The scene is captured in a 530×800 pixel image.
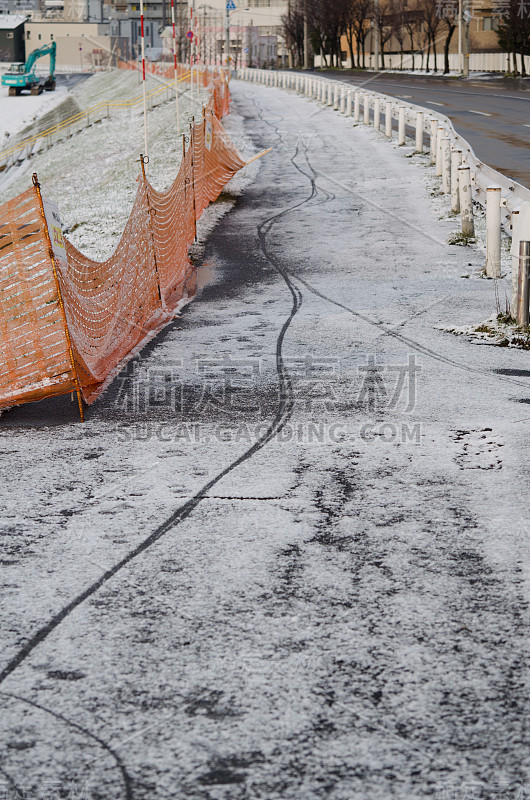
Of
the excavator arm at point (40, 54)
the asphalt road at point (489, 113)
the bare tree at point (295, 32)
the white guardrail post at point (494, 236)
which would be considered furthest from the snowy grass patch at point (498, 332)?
the bare tree at point (295, 32)

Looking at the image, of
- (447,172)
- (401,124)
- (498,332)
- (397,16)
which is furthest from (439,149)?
(397,16)

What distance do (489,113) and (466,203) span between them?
19521mm

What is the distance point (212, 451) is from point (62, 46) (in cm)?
14895

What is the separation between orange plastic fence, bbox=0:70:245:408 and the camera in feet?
22.5

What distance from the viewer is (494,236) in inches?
437

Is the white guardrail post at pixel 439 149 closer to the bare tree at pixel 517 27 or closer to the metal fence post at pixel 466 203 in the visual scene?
the metal fence post at pixel 466 203

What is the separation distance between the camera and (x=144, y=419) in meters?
6.62

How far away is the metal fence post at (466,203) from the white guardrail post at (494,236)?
6.73 ft

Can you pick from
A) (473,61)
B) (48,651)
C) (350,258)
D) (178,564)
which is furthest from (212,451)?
(473,61)

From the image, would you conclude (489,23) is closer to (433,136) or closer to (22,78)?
(22,78)

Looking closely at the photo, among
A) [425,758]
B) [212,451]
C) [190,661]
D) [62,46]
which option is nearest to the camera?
[425,758]

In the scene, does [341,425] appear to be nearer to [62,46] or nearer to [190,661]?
[190,661]

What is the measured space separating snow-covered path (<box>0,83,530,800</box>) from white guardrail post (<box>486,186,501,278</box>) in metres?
2.56

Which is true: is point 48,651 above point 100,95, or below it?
below
